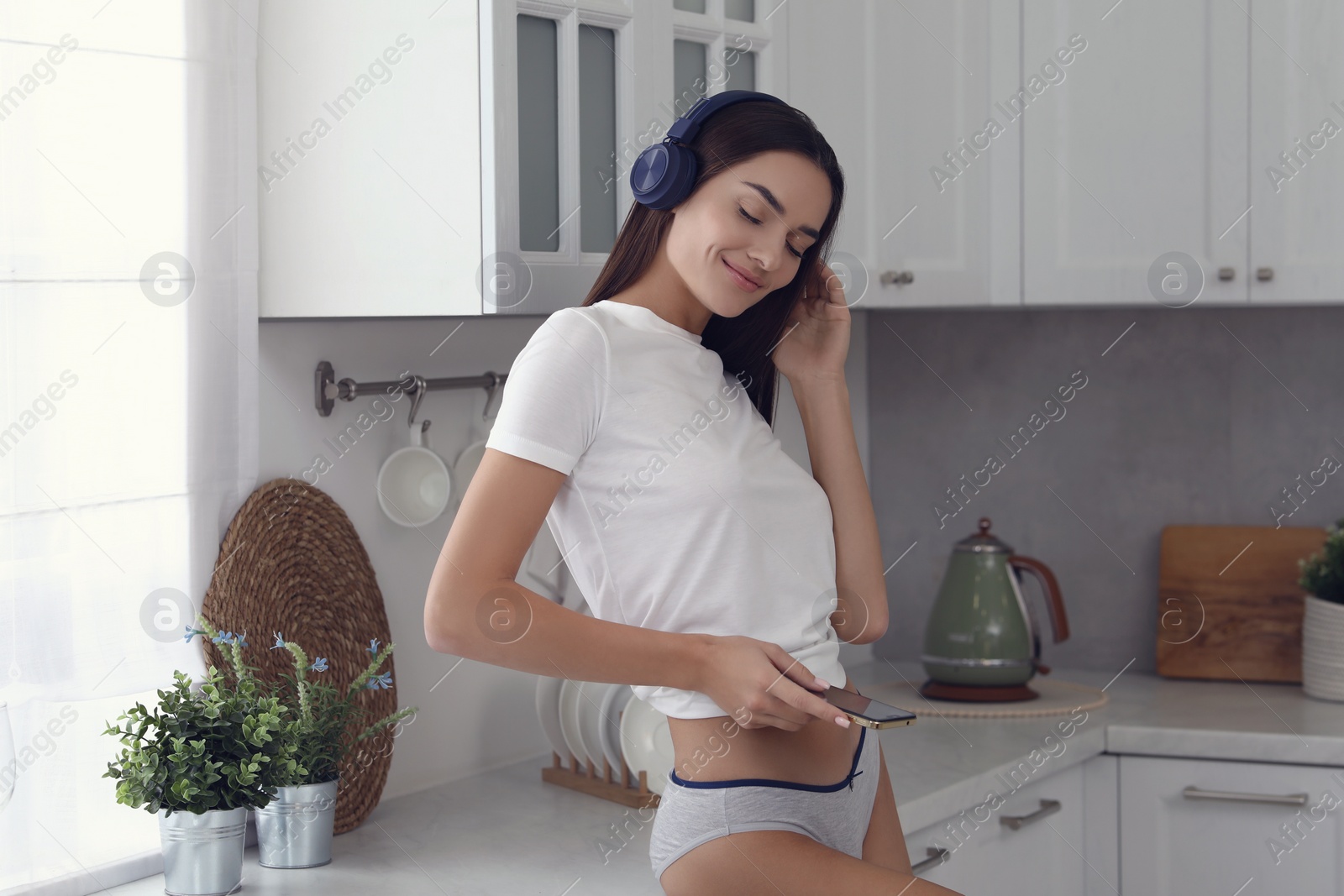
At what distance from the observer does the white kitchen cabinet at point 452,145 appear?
1358 millimetres

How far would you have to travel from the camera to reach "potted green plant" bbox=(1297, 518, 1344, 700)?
206 cm

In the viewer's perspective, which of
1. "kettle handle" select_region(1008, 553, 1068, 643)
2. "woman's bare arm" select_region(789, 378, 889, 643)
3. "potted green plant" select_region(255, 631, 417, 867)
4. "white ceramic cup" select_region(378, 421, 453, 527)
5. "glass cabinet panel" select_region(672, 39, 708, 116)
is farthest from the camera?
"kettle handle" select_region(1008, 553, 1068, 643)

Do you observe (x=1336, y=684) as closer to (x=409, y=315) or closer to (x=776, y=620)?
(x=776, y=620)

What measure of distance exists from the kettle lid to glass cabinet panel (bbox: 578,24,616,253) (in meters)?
0.95

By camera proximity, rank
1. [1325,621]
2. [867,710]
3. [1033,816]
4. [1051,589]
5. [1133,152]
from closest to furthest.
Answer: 1. [867,710]
2. [1033,816]
3. [1133,152]
4. [1325,621]
5. [1051,589]

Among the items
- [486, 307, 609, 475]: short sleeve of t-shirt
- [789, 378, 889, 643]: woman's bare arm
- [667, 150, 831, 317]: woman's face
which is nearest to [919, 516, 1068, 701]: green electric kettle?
[789, 378, 889, 643]: woman's bare arm

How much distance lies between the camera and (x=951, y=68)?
6.66ft

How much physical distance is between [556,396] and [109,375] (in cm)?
62

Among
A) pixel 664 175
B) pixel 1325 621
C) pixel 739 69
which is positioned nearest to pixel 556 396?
pixel 664 175

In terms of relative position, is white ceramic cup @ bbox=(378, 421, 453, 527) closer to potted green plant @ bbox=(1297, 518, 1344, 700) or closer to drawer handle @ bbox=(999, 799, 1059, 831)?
drawer handle @ bbox=(999, 799, 1059, 831)

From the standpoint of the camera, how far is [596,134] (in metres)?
1.49

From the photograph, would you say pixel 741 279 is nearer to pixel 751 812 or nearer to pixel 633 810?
pixel 751 812

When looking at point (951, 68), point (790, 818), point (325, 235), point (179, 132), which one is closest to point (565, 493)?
point (790, 818)

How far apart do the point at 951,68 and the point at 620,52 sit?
750mm
